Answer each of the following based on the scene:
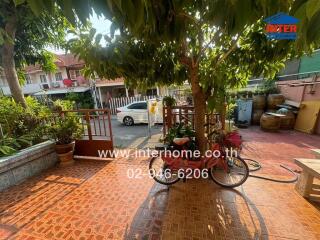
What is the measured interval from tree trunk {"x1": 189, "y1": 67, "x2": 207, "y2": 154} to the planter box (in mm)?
3332

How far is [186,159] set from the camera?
9.62ft

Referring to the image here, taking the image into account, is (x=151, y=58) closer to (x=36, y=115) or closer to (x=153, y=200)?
(x=153, y=200)

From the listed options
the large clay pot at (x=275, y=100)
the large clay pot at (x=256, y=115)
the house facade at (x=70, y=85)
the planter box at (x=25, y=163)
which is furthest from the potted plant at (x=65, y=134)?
the house facade at (x=70, y=85)

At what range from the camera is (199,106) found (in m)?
2.84

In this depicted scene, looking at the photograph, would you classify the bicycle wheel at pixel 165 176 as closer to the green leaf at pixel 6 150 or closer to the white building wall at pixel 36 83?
the green leaf at pixel 6 150

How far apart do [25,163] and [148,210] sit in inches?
109

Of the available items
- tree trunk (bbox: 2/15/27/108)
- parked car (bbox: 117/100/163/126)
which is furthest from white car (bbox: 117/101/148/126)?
tree trunk (bbox: 2/15/27/108)

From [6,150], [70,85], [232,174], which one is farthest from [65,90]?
[232,174]

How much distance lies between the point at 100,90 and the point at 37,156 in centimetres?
1093

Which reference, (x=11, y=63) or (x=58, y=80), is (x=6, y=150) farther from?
(x=58, y=80)

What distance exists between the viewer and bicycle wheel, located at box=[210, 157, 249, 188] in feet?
9.46

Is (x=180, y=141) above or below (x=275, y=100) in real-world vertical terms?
below

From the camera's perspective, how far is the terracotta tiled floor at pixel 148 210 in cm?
206

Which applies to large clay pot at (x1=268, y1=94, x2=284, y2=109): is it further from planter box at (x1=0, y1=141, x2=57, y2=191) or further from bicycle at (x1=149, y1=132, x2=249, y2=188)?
planter box at (x1=0, y1=141, x2=57, y2=191)
